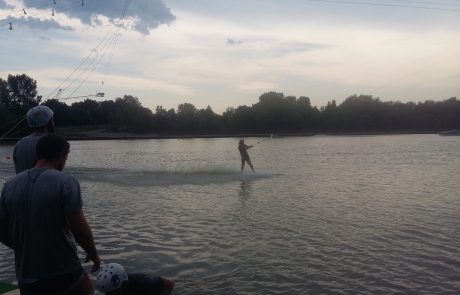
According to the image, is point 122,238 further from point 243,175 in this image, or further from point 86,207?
point 243,175

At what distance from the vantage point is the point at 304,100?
184 metres

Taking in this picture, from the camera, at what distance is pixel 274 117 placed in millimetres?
173500

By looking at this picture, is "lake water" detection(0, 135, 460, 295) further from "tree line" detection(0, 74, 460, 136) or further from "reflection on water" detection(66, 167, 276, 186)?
"tree line" detection(0, 74, 460, 136)

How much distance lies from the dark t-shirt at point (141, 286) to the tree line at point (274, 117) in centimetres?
16311

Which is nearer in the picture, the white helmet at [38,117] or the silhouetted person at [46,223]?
the silhouetted person at [46,223]

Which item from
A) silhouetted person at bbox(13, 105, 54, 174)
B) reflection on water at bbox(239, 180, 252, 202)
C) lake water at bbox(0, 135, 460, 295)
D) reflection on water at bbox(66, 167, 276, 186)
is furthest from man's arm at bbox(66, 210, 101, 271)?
reflection on water at bbox(66, 167, 276, 186)

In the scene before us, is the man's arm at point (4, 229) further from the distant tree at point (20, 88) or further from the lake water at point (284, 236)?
the distant tree at point (20, 88)

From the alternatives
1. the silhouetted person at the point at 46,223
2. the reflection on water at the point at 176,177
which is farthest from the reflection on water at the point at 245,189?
the silhouetted person at the point at 46,223

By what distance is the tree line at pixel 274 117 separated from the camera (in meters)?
166

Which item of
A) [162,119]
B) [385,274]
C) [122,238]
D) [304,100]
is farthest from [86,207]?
[304,100]

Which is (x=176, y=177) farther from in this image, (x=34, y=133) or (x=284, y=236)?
(x=34, y=133)

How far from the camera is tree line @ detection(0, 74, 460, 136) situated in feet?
545

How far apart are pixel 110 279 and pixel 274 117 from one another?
170 meters

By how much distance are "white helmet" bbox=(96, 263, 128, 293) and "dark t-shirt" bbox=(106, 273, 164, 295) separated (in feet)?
0.38
